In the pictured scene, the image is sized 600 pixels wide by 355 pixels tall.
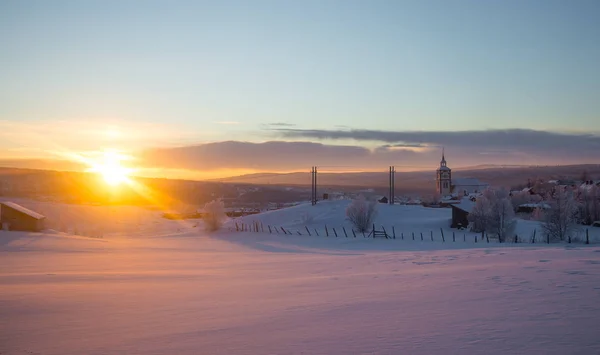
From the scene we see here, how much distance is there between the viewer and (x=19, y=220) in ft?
191

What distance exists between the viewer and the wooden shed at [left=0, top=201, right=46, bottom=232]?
2290 inches

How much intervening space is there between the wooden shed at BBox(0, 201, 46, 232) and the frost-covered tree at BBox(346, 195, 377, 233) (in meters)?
35.3

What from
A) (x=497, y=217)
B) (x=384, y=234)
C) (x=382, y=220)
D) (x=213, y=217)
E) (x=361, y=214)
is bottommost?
(x=384, y=234)

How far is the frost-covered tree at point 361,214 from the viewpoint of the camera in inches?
2418

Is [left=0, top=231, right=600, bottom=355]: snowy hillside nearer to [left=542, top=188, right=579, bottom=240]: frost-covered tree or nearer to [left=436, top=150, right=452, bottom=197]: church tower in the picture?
[left=542, top=188, right=579, bottom=240]: frost-covered tree

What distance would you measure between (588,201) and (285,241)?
146ft

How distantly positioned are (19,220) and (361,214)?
38.4 m

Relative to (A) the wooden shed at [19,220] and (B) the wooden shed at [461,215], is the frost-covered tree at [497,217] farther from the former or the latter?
(A) the wooden shed at [19,220]

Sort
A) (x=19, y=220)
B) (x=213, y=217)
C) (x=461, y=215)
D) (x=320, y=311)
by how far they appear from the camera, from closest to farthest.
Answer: (x=320, y=311), (x=19, y=220), (x=461, y=215), (x=213, y=217)

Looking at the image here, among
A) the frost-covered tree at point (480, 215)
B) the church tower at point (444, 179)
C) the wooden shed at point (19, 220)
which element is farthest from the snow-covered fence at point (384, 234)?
the church tower at point (444, 179)

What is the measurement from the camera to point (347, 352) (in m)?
8.18

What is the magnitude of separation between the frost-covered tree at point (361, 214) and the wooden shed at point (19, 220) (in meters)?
35.3

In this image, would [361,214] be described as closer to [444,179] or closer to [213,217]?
[213,217]

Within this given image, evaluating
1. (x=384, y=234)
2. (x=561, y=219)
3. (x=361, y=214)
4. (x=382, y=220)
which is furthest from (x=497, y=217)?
(x=382, y=220)
